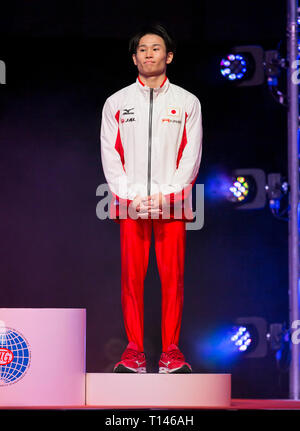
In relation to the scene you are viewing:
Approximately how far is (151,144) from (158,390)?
106 centimetres

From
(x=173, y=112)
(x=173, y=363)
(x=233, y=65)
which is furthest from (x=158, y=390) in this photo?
(x=233, y=65)

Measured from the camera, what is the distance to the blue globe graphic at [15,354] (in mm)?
2963

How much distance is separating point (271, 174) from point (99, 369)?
→ 1.48 metres

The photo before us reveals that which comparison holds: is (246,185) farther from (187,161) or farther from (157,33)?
(157,33)

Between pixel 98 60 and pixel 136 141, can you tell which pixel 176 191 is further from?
pixel 98 60

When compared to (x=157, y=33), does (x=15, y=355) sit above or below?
below

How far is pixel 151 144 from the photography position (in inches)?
132

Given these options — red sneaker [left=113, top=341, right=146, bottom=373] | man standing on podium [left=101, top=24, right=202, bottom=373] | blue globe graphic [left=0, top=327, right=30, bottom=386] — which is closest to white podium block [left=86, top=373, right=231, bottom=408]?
red sneaker [left=113, top=341, right=146, bottom=373]

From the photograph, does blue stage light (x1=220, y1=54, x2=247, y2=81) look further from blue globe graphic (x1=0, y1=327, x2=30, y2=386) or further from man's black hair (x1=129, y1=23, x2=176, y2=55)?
blue globe graphic (x1=0, y1=327, x2=30, y2=386)

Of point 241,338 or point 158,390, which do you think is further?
point 241,338

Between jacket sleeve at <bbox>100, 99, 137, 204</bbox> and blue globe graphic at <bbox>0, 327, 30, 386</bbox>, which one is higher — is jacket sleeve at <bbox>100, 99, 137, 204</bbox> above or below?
above

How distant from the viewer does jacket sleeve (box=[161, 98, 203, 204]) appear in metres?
3.31

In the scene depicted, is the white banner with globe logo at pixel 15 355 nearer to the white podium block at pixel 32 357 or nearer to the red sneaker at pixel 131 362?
the white podium block at pixel 32 357

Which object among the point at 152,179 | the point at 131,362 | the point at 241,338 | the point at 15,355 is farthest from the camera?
the point at 241,338
